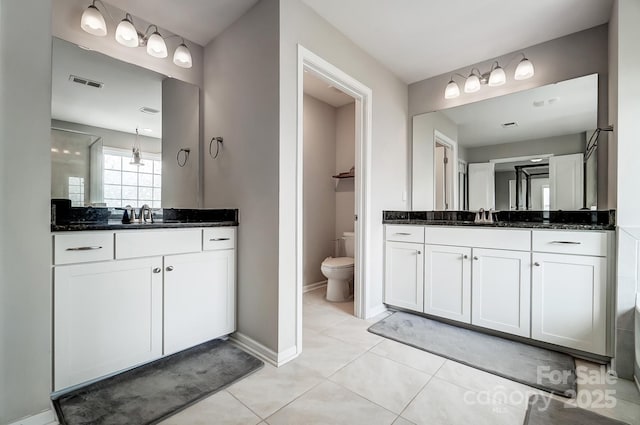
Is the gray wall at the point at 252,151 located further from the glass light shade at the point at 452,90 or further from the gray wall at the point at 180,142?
the glass light shade at the point at 452,90

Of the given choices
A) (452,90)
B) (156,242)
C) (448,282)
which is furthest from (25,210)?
(452,90)

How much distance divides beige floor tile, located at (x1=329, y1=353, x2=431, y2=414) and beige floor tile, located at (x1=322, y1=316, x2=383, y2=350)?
0.73 ft

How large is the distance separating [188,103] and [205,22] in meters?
0.65

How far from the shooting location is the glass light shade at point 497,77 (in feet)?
8.04

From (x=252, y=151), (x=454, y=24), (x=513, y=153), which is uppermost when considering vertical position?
(x=454, y=24)

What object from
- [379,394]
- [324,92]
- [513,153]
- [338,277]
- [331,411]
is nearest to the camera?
[331,411]

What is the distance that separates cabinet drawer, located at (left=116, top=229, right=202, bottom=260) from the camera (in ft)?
5.26

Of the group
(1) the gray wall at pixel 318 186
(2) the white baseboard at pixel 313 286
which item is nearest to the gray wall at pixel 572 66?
(1) the gray wall at pixel 318 186

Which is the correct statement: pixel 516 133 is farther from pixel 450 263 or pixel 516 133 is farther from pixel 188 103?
pixel 188 103

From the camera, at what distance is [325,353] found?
195cm

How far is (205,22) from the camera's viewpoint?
2.16m

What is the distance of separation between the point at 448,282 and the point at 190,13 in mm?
3014

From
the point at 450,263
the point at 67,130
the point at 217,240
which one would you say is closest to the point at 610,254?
the point at 450,263

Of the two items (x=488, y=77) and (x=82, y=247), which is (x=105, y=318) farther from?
(x=488, y=77)
